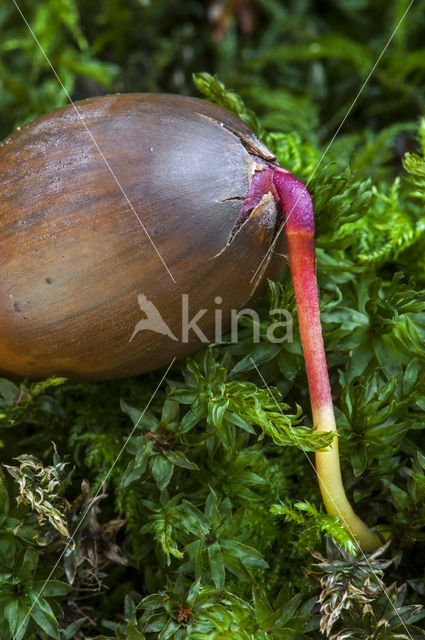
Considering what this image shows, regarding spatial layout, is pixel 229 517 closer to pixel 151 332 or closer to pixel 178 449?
pixel 178 449

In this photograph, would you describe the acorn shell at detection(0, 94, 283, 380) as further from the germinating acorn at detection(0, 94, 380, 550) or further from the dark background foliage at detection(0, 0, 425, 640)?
the dark background foliage at detection(0, 0, 425, 640)

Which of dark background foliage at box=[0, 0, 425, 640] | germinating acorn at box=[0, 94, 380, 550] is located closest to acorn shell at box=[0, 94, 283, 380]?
germinating acorn at box=[0, 94, 380, 550]

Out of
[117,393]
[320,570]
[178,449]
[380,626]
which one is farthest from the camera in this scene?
[117,393]

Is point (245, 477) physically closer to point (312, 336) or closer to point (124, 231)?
point (312, 336)

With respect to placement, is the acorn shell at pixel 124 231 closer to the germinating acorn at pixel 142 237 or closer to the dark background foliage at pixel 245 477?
the germinating acorn at pixel 142 237

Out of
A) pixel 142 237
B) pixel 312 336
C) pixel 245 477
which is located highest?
pixel 142 237

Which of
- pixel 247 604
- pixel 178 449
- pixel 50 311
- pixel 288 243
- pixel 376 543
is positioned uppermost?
pixel 50 311

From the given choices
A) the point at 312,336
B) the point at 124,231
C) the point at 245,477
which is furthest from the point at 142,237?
the point at 245,477

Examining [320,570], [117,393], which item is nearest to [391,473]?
[320,570]
